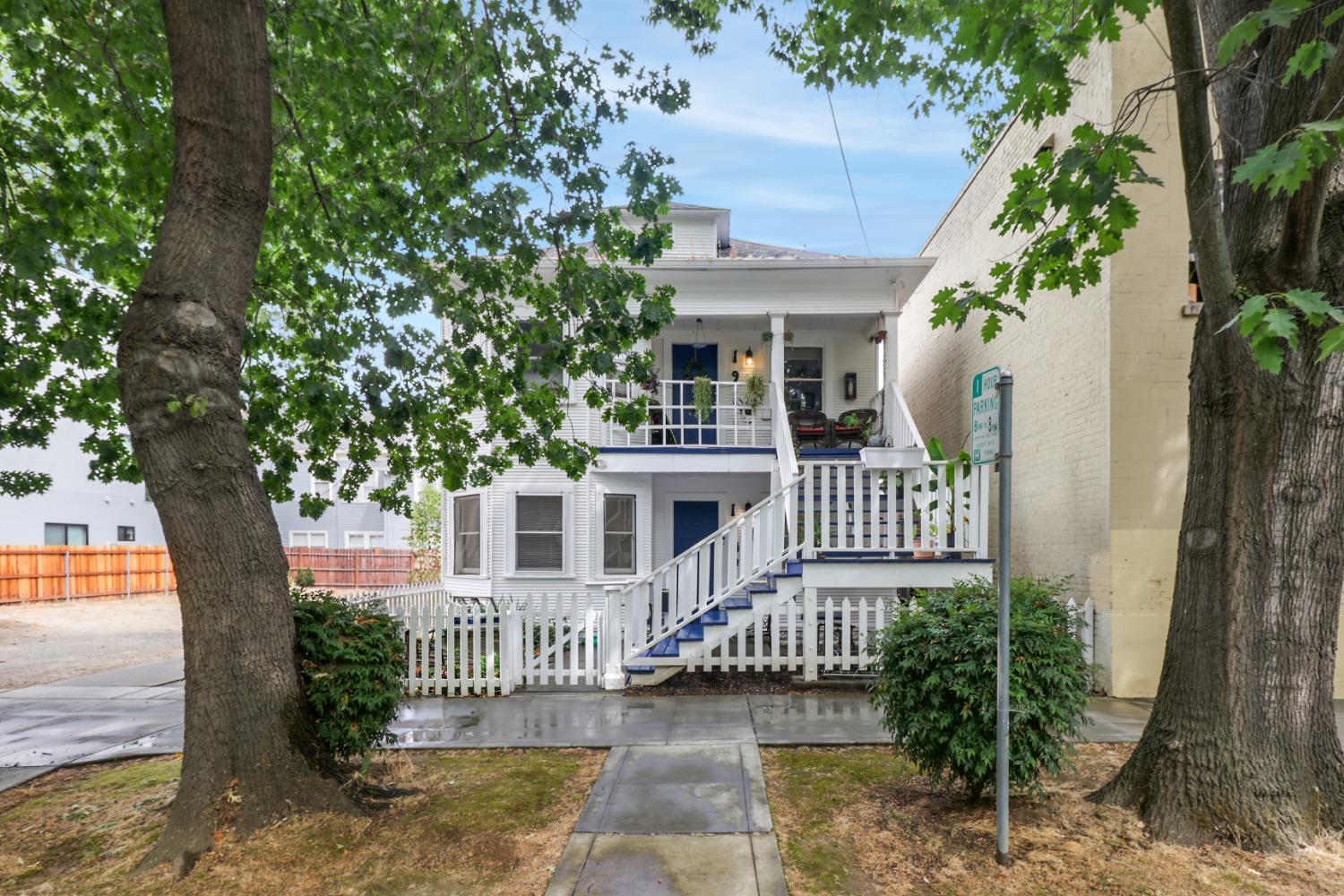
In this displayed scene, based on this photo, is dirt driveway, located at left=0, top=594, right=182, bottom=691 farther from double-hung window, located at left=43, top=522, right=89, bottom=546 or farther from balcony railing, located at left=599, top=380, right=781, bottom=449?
balcony railing, located at left=599, top=380, right=781, bottom=449

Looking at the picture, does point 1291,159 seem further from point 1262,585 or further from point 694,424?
point 694,424

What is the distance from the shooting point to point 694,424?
1270 cm

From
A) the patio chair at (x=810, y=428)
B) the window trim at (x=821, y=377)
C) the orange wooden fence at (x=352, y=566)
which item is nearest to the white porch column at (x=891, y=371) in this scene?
the patio chair at (x=810, y=428)

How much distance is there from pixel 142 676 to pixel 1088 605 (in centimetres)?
1253

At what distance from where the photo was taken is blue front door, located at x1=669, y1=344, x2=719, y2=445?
12.9 meters

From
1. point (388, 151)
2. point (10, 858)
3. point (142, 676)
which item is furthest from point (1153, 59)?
point (142, 676)

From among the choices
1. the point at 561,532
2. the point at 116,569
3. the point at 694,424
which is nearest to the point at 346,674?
the point at 561,532

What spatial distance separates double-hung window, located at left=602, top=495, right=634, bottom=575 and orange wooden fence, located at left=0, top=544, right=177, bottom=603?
1287 cm

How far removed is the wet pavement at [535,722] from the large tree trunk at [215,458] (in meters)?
2.38

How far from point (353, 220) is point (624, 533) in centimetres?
770

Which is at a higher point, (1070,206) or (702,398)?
(1070,206)

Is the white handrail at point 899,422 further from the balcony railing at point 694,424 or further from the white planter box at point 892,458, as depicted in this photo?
the balcony railing at point 694,424

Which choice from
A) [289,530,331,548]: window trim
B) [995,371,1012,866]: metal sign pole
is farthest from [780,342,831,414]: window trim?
[289,530,331,548]: window trim

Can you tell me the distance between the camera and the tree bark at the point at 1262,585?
A: 13.1 feet
